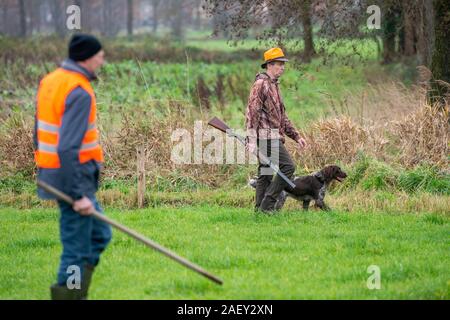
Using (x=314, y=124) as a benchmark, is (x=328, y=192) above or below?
below

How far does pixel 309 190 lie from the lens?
11219 mm

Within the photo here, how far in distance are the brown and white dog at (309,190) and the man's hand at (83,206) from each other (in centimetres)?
519

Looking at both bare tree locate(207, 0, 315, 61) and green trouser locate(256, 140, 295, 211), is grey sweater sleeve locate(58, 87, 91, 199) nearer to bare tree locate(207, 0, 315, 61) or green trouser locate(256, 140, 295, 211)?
green trouser locate(256, 140, 295, 211)

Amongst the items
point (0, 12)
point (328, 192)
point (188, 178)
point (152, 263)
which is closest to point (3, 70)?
point (188, 178)

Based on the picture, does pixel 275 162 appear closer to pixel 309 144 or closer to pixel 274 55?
pixel 274 55

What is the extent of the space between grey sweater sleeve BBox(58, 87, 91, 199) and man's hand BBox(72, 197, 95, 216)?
1.7 inches

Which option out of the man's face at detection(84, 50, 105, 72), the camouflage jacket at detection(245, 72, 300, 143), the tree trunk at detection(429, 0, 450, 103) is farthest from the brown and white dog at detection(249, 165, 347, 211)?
the tree trunk at detection(429, 0, 450, 103)

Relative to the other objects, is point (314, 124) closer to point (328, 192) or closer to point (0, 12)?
point (328, 192)

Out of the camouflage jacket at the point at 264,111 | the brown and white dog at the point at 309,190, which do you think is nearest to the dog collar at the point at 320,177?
the brown and white dog at the point at 309,190

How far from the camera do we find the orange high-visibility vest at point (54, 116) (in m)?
6.25

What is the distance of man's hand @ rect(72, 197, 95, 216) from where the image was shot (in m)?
6.15

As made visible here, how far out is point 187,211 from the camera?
11438mm

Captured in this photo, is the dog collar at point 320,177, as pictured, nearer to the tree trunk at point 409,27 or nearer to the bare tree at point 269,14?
the bare tree at point 269,14
